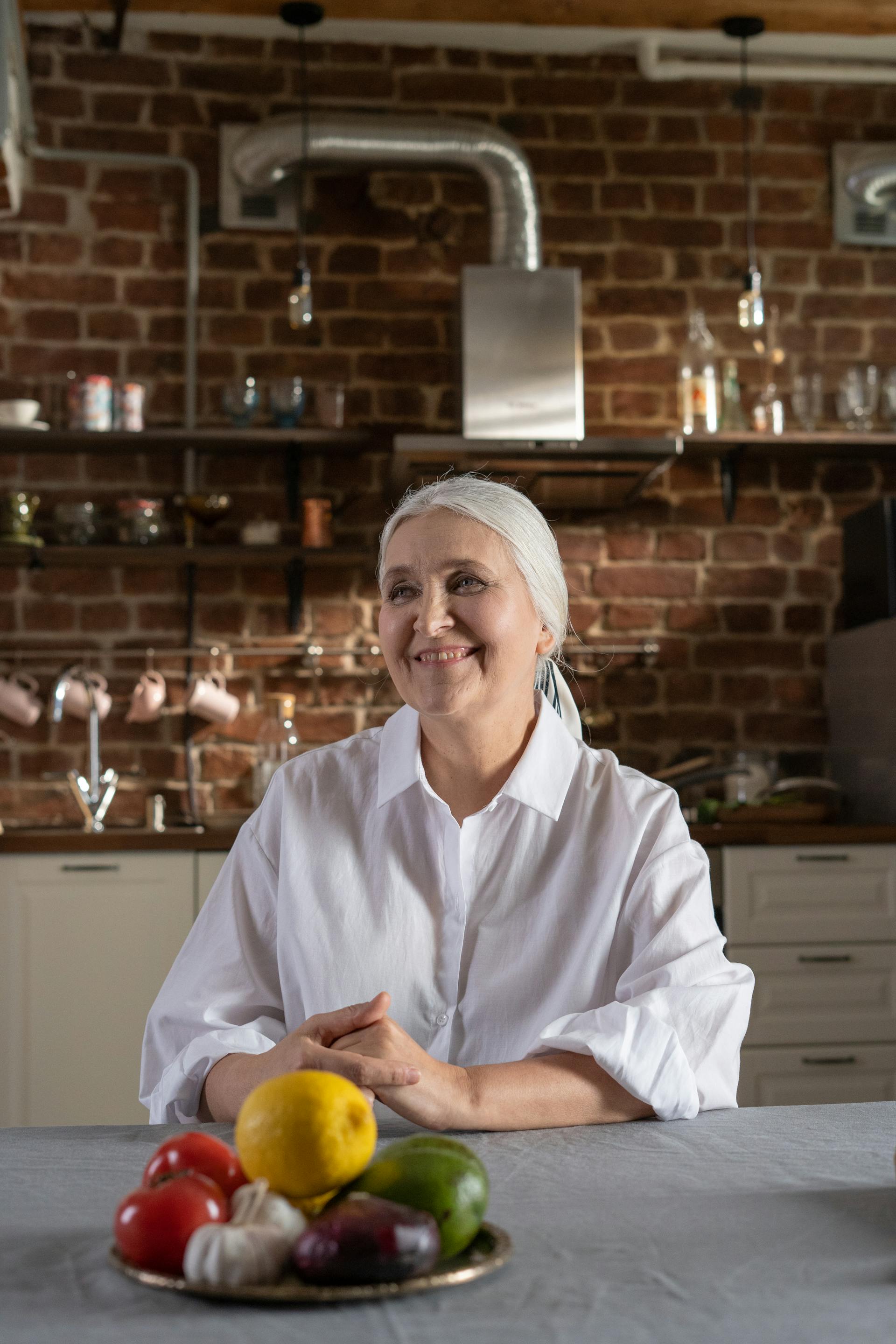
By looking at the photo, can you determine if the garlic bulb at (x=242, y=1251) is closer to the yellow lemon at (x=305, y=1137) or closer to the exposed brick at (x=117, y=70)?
the yellow lemon at (x=305, y=1137)

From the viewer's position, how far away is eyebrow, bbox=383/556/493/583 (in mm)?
1617

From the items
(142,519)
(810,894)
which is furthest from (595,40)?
(810,894)

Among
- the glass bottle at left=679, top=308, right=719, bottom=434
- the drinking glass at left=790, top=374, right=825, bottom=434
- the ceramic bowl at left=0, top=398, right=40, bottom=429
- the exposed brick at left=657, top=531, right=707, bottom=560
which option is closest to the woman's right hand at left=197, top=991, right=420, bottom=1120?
A: the ceramic bowl at left=0, top=398, right=40, bottom=429

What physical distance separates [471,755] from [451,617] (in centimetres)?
18

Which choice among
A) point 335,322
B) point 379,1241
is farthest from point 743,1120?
point 335,322

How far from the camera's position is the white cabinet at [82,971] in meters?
3.27

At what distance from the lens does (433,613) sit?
5.26 ft

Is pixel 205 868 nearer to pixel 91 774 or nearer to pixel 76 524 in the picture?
pixel 91 774

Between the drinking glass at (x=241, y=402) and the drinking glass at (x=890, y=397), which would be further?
the drinking glass at (x=890, y=397)

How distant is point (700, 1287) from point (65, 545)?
3.41 meters

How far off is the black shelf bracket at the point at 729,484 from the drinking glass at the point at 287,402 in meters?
1.32

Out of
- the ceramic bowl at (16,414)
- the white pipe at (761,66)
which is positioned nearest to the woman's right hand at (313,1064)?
the ceramic bowl at (16,414)

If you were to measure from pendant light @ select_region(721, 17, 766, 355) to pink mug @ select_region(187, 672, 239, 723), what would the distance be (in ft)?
6.10

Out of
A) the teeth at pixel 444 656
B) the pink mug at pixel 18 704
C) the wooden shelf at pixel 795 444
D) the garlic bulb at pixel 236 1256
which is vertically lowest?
the garlic bulb at pixel 236 1256
